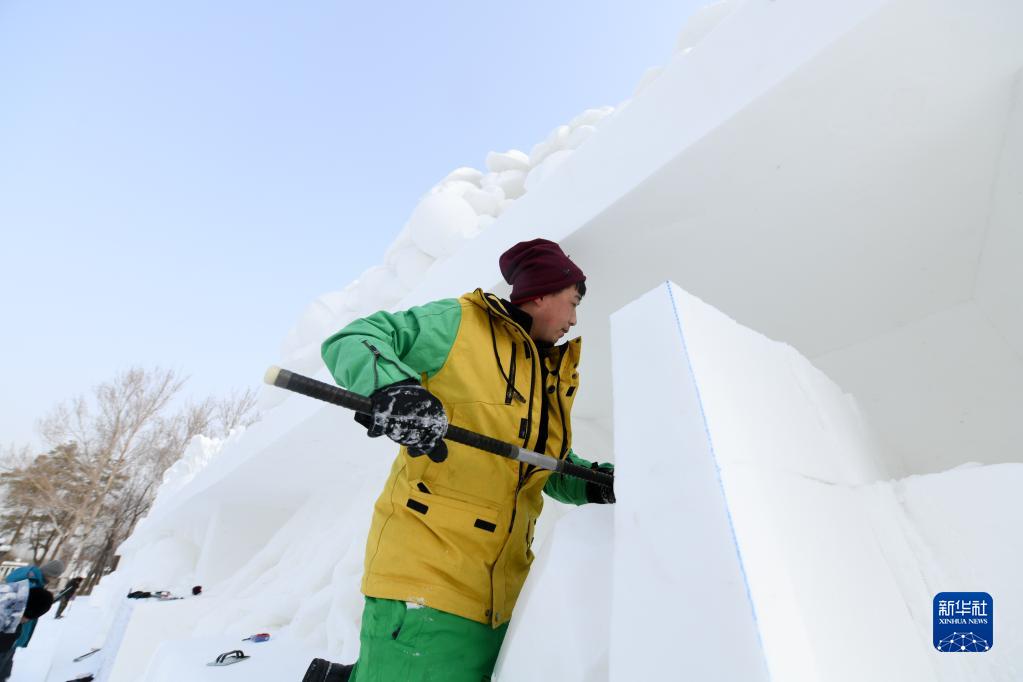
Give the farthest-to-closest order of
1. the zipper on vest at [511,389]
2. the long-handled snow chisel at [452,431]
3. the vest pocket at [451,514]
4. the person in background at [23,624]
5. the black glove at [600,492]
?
the person in background at [23,624]
the black glove at [600,492]
the zipper on vest at [511,389]
the vest pocket at [451,514]
the long-handled snow chisel at [452,431]

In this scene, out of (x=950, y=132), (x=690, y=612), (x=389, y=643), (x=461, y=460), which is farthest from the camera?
(x=950, y=132)

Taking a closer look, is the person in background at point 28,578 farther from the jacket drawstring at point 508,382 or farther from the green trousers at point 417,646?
the jacket drawstring at point 508,382

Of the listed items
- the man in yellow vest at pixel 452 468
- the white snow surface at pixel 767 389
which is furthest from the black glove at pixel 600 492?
the white snow surface at pixel 767 389

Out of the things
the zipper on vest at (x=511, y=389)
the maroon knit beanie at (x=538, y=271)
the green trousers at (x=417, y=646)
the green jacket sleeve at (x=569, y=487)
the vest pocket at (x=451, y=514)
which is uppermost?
the maroon knit beanie at (x=538, y=271)

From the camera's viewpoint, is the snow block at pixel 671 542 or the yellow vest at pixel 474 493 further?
the yellow vest at pixel 474 493

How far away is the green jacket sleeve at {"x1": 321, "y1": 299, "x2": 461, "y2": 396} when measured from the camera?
0.94m

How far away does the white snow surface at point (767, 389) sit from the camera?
0.62 meters

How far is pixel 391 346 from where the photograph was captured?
1.07m

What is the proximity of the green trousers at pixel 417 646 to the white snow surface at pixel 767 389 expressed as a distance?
155 mm

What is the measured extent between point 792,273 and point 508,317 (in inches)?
58.9

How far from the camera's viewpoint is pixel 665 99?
1.62m

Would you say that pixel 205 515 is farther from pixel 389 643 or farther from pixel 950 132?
pixel 950 132

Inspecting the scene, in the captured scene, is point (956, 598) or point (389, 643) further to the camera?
point (389, 643)

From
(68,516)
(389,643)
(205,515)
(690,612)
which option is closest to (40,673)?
(205,515)
